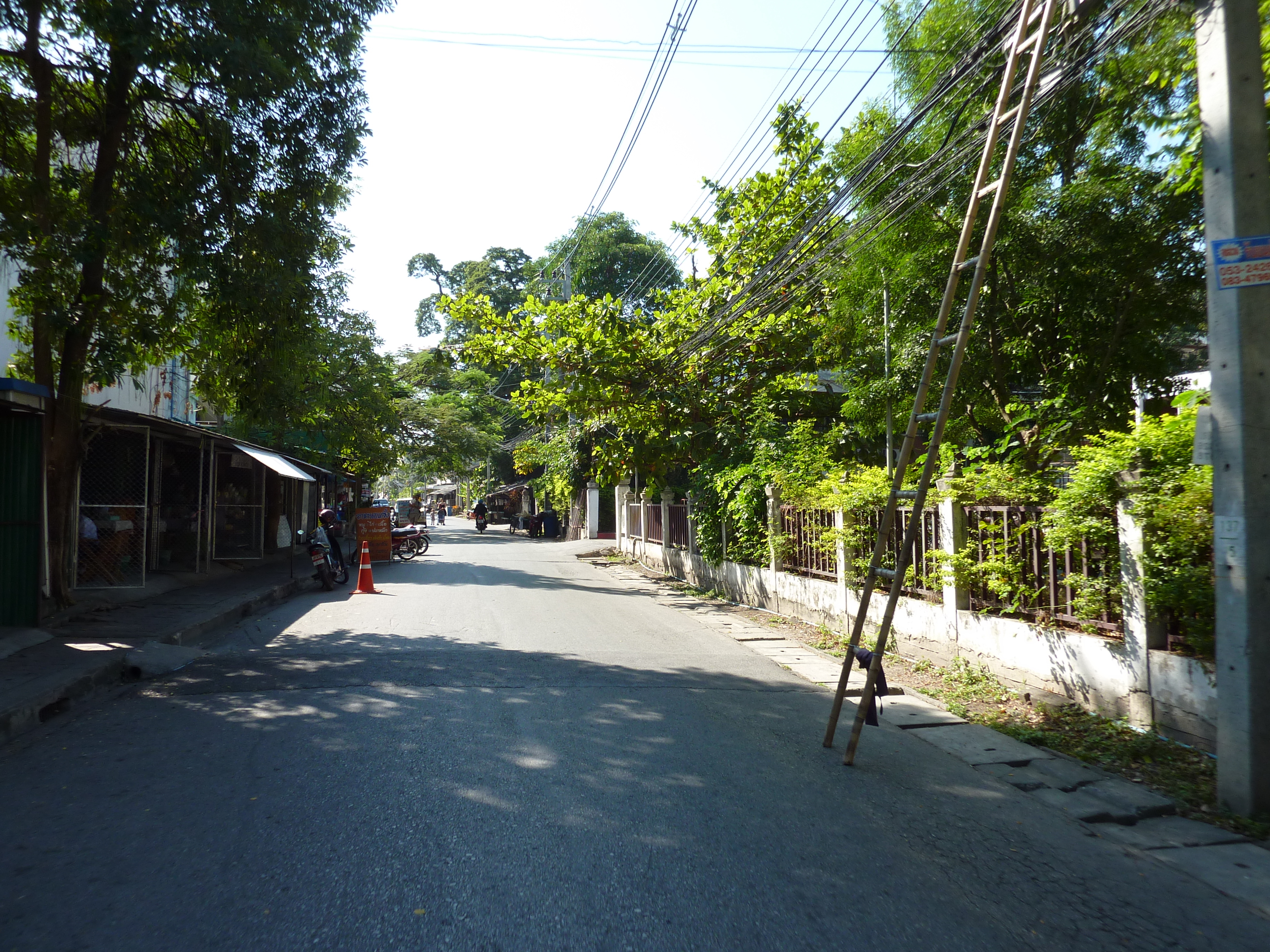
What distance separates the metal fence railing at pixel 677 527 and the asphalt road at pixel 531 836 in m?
11.4

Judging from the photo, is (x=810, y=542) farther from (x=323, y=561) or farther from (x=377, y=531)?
(x=377, y=531)

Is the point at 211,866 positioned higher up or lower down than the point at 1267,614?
lower down

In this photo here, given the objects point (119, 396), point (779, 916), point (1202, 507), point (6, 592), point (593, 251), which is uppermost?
point (593, 251)

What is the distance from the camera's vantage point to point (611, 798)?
Answer: 4.52 meters

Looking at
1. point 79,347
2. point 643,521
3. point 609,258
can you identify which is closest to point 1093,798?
point 79,347

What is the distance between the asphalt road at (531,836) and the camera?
319cm

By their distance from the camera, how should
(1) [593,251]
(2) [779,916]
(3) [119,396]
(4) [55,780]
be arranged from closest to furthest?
1. (2) [779,916]
2. (4) [55,780]
3. (3) [119,396]
4. (1) [593,251]

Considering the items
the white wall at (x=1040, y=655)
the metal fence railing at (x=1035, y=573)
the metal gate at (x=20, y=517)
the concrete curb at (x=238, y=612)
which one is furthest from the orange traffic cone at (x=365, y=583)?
the metal fence railing at (x=1035, y=573)

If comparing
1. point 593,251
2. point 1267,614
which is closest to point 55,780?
point 1267,614

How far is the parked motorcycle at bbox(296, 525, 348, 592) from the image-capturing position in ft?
50.7

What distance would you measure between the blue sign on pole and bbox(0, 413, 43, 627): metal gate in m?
10.5

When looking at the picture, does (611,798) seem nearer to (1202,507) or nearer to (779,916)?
(779,916)

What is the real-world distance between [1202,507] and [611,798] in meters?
3.96

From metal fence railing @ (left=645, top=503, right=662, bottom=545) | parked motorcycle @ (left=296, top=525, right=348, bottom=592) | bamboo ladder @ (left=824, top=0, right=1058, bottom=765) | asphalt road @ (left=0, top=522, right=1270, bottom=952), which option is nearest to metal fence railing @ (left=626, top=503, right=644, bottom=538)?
metal fence railing @ (left=645, top=503, right=662, bottom=545)
